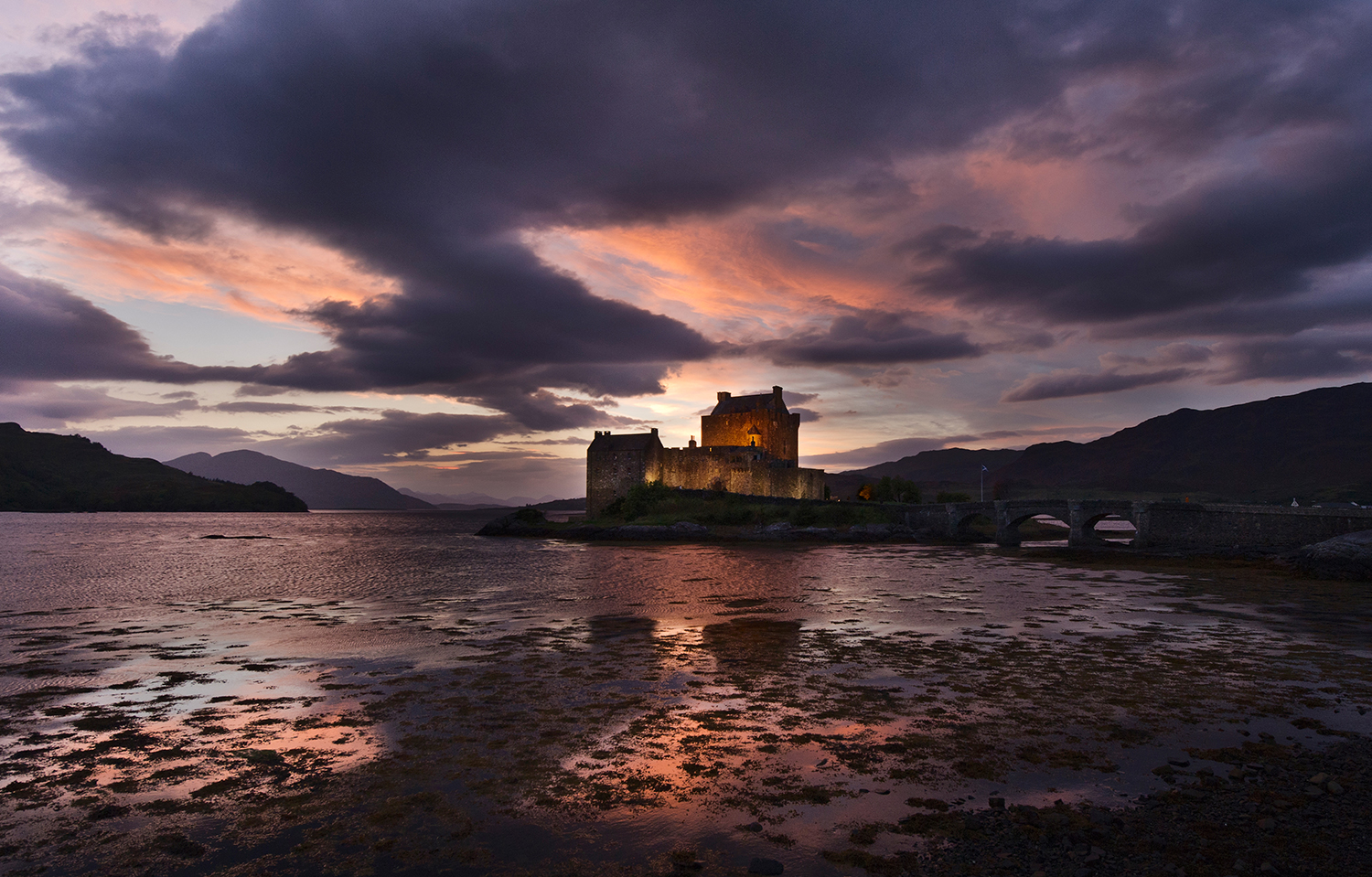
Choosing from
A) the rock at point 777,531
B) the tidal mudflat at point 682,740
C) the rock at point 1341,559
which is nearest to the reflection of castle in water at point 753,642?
the tidal mudflat at point 682,740

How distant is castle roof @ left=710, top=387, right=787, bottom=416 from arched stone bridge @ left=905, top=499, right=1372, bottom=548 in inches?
1155

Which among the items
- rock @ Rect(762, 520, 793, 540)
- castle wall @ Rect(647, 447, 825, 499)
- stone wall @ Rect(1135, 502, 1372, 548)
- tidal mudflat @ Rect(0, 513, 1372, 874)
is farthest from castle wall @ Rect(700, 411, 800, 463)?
tidal mudflat @ Rect(0, 513, 1372, 874)

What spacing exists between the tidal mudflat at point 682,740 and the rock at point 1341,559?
1585 centimetres

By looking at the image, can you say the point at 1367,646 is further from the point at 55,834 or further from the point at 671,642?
the point at 55,834

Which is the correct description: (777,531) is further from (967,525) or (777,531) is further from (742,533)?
(967,525)

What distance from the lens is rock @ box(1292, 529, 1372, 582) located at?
34156mm

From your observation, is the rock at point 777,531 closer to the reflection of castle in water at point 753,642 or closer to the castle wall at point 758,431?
the castle wall at point 758,431

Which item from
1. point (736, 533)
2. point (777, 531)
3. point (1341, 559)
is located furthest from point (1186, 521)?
point (736, 533)

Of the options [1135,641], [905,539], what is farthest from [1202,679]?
[905,539]

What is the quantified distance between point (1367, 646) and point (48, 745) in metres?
28.7

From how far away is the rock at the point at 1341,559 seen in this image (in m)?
34.2

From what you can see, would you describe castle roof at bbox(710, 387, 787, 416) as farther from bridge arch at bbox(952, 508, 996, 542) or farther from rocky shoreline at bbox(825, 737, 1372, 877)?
rocky shoreline at bbox(825, 737, 1372, 877)

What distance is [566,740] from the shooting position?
9.88 metres

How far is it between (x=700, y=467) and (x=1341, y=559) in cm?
6553
